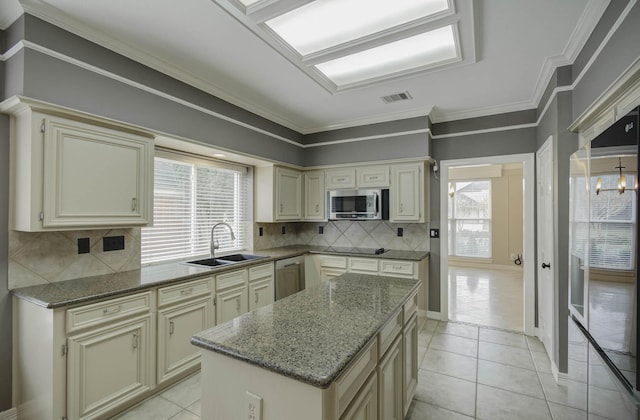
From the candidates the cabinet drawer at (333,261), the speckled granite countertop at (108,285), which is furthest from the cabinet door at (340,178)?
the speckled granite countertop at (108,285)

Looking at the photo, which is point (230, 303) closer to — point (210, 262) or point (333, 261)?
point (210, 262)

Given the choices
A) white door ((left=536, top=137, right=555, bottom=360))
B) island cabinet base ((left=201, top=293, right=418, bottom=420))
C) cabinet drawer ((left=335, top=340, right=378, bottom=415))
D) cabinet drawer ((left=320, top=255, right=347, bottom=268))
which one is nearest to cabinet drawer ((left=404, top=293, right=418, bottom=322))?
island cabinet base ((left=201, top=293, right=418, bottom=420))

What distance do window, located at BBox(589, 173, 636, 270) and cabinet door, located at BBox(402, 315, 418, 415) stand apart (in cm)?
107

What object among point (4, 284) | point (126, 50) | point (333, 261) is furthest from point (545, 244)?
point (4, 284)

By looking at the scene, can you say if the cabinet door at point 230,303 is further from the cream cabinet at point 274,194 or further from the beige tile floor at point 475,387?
the cream cabinet at point 274,194

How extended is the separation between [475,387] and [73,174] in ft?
11.2

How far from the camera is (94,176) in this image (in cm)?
210

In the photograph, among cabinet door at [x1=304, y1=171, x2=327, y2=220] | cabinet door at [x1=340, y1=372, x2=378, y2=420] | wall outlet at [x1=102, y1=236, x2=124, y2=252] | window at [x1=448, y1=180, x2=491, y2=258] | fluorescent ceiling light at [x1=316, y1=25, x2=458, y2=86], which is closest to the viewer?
cabinet door at [x1=340, y1=372, x2=378, y2=420]

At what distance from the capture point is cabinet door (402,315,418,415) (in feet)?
6.26

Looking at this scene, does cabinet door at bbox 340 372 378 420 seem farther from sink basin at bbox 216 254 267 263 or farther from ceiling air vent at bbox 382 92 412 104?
ceiling air vent at bbox 382 92 412 104

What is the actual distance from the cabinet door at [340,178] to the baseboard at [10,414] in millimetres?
3603

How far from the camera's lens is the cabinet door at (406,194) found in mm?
3746

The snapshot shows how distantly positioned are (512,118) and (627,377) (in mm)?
3270

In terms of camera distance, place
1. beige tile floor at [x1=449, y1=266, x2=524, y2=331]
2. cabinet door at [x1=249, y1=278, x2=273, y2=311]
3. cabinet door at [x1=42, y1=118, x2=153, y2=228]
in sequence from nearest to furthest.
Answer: cabinet door at [x1=42, y1=118, x2=153, y2=228], cabinet door at [x1=249, y1=278, x2=273, y2=311], beige tile floor at [x1=449, y1=266, x2=524, y2=331]
